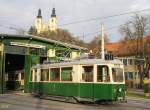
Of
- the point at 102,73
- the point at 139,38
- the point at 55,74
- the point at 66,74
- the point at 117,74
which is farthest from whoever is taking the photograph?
the point at 139,38

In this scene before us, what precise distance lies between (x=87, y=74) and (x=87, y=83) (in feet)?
2.05

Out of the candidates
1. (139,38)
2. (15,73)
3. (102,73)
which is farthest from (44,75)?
(139,38)

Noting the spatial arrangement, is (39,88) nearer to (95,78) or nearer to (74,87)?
(74,87)

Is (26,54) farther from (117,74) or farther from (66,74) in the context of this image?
(117,74)

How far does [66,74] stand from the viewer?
27781 millimetres

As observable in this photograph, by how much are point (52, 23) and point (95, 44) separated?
62.2 metres

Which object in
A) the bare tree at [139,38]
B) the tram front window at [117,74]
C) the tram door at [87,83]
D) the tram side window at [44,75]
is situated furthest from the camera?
the bare tree at [139,38]

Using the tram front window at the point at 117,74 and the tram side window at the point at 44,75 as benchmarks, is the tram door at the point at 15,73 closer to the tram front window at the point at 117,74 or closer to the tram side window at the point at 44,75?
the tram side window at the point at 44,75

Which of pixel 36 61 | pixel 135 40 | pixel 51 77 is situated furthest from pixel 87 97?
pixel 135 40

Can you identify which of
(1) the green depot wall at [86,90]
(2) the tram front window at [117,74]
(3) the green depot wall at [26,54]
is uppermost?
(3) the green depot wall at [26,54]

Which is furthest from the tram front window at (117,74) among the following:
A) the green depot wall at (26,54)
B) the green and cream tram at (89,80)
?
the green depot wall at (26,54)

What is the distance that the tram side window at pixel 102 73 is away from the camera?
975 inches

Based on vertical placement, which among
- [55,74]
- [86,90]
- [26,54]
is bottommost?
[86,90]

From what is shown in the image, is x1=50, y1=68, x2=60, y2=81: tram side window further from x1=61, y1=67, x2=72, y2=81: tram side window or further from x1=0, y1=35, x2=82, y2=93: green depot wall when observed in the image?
x1=0, y1=35, x2=82, y2=93: green depot wall
